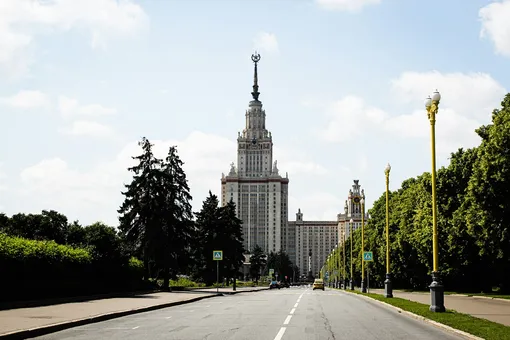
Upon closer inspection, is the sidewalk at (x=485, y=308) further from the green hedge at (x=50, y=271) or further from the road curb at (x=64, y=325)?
the green hedge at (x=50, y=271)

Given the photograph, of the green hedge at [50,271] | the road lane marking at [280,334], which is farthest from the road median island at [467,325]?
the green hedge at [50,271]

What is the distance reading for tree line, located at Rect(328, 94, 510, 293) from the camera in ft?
133

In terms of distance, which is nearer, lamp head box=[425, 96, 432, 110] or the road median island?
the road median island

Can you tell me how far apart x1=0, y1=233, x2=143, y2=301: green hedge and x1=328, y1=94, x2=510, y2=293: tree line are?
78.1ft

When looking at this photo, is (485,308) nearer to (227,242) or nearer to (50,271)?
(50,271)

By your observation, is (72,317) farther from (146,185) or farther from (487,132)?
(146,185)

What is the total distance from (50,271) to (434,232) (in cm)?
1823

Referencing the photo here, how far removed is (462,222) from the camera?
51469mm

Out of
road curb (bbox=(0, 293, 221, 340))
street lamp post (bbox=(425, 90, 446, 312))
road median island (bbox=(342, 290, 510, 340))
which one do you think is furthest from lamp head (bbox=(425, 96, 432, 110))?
road curb (bbox=(0, 293, 221, 340))

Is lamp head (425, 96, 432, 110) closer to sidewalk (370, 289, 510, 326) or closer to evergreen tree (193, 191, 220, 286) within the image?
sidewalk (370, 289, 510, 326)

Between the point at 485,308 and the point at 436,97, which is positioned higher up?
the point at 436,97

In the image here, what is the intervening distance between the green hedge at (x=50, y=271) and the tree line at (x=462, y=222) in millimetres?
23804

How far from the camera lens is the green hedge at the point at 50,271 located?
28688mm

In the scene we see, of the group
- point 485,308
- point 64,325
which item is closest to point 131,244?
point 485,308
